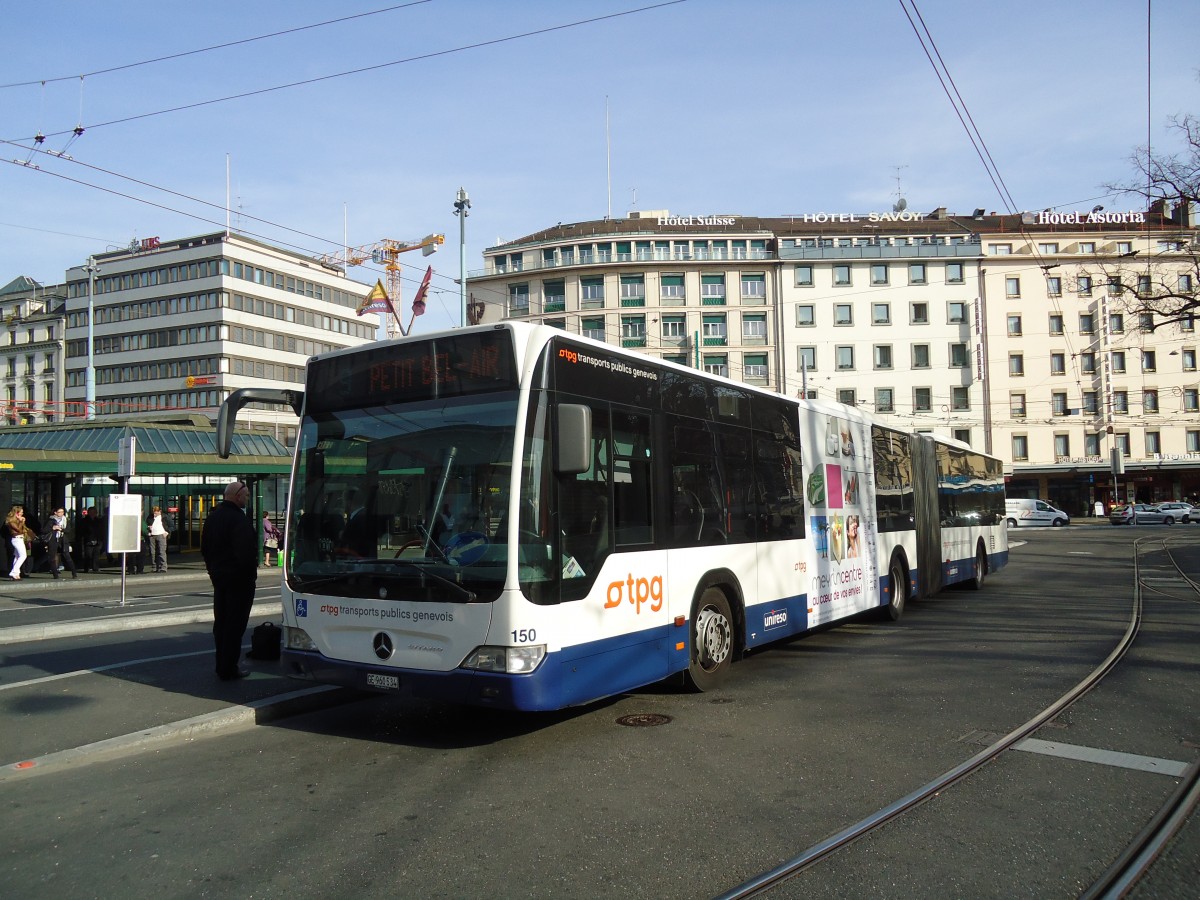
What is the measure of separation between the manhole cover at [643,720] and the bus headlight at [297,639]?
95.9 inches

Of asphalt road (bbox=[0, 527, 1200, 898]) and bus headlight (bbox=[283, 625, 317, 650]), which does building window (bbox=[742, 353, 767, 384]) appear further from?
bus headlight (bbox=[283, 625, 317, 650])

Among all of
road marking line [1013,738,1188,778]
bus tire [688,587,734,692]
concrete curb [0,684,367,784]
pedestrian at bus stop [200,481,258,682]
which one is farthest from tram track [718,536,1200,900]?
pedestrian at bus stop [200,481,258,682]

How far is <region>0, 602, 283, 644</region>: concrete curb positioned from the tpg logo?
6174mm

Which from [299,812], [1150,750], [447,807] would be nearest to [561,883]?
[447,807]

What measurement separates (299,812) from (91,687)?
436cm

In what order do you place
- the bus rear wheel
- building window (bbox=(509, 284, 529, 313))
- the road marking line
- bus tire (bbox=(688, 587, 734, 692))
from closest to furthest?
the road marking line
bus tire (bbox=(688, 587, 734, 692))
the bus rear wheel
building window (bbox=(509, 284, 529, 313))

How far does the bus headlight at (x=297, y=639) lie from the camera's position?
271 inches

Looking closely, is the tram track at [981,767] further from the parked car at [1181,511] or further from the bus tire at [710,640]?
the parked car at [1181,511]

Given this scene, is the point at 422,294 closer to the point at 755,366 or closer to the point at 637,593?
the point at 637,593

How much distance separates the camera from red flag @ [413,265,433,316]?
98.0 ft

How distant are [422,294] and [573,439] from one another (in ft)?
82.5

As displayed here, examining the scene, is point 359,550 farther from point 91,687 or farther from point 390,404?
point 91,687

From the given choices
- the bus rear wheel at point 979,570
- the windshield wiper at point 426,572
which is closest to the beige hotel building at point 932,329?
the bus rear wheel at point 979,570

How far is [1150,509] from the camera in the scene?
5634 centimetres
